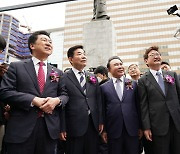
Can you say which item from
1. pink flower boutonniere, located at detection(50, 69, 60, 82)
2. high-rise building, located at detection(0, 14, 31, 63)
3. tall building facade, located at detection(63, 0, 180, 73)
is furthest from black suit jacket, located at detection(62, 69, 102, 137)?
high-rise building, located at detection(0, 14, 31, 63)

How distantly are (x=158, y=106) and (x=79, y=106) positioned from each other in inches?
40.3

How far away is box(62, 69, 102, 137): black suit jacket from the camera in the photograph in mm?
2475

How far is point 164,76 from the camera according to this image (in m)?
2.75

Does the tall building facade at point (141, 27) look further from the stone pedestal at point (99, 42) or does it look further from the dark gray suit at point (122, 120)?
the dark gray suit at point (122, 120)

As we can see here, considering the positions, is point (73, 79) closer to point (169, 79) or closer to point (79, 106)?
point (79, 106)

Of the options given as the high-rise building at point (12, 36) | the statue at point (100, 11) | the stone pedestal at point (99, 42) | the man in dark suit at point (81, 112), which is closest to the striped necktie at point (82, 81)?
the man in dark suit at point (81, 112)

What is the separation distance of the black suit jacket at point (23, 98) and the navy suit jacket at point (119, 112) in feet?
2.56

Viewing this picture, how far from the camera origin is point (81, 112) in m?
2.53

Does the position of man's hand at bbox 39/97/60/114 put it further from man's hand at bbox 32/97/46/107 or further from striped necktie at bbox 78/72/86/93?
striped necktie at bbox 78/72/86/93

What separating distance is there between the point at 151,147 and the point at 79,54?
162 centimetres

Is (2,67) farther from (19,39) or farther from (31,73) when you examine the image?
(19,39)

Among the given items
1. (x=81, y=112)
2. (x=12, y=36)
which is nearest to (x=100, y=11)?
(x=81, y=112)

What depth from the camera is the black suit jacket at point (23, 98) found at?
192 centimetres

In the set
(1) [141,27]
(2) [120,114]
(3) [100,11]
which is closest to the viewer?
(2) [120,114]
